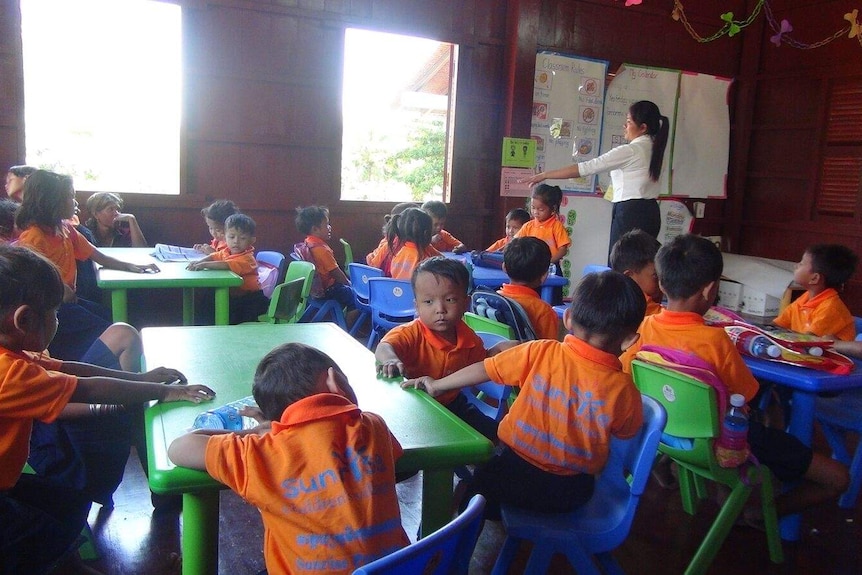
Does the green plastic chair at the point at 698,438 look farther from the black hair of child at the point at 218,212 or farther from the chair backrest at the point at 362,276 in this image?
the black hair of child at the point at 218,212

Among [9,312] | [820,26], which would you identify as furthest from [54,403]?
[820,26]

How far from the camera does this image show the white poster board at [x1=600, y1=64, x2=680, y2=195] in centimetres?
616

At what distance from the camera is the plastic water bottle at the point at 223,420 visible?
1229 millimetres

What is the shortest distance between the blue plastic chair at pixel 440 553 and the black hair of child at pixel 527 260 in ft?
5.10

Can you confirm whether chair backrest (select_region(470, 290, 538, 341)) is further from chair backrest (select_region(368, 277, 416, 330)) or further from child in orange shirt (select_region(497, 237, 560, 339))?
chair backrest (select_region(368, 277, 416, 330))

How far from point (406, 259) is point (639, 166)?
1.41 meters

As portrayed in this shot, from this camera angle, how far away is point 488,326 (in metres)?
2.24

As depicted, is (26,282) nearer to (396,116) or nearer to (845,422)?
(845,422)

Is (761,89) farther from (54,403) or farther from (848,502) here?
(54,403)

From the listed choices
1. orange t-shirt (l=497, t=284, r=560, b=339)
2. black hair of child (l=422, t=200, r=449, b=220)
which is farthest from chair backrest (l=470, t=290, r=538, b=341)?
black hair of child (l=422, t=200, r=449, b=220)

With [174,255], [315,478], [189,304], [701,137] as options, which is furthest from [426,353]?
[701,137]

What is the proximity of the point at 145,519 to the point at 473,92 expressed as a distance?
4.34 metres

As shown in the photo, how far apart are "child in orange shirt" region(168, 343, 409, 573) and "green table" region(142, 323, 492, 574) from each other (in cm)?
8

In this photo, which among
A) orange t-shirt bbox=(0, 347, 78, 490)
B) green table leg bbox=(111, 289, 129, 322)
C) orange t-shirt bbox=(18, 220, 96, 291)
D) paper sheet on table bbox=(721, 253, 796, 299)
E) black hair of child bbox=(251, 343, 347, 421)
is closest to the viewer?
black hair of child bbox=(251, 343, 347, 421)
